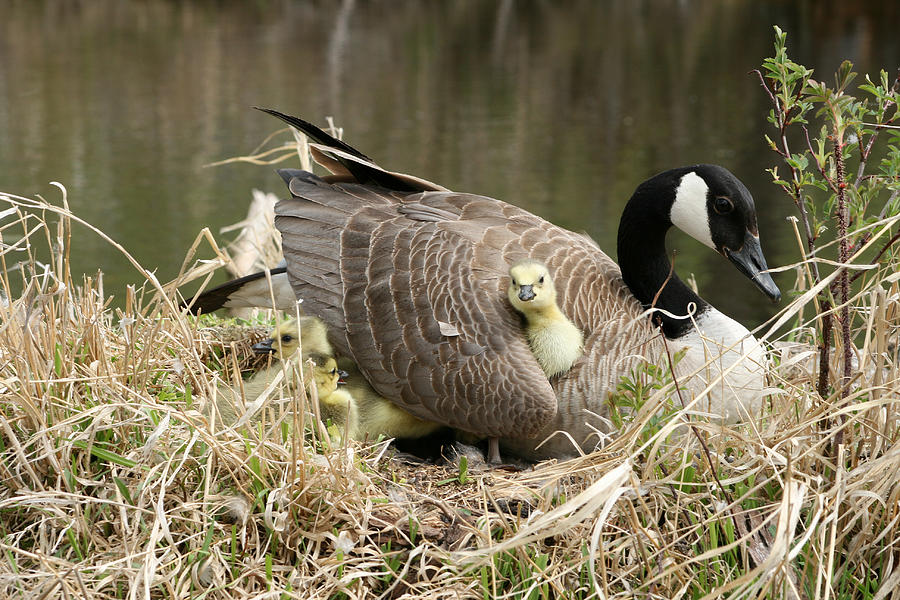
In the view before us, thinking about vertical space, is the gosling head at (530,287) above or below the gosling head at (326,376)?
above

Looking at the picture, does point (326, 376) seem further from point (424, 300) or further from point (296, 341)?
point (424, 300)

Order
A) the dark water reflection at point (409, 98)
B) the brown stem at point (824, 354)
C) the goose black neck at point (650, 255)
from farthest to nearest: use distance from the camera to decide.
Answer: the dark water reflection at point (409, 98), the goose black neck at point (650, 255), the brown stem at point (824, 354)

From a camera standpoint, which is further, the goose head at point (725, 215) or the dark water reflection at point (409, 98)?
the dark water reflection at point (409, 98)

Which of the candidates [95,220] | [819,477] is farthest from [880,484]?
[95,220]

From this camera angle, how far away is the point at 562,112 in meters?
17.5

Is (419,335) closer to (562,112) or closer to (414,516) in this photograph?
(414,516)

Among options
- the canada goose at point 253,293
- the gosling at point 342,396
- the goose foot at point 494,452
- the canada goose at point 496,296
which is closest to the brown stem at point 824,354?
the canada goose at point 496,296

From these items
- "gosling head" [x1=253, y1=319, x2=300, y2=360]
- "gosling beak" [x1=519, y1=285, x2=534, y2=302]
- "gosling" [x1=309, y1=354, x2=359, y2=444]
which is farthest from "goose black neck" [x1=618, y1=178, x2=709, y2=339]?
"gosling head" [x1=253, y1=319, x2=300, y2=360]

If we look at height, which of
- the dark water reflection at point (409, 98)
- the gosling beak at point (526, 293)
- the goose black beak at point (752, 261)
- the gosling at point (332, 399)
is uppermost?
the goose black beak at point (752, 261)

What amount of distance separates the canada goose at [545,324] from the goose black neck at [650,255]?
0.50 metres

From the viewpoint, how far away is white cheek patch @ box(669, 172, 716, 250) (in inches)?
161

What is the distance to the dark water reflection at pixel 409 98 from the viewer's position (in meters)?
12.1

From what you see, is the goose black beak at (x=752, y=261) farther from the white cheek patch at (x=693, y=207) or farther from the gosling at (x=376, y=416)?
the gosling at (x=376, y=416)

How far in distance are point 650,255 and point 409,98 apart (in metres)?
14.3
